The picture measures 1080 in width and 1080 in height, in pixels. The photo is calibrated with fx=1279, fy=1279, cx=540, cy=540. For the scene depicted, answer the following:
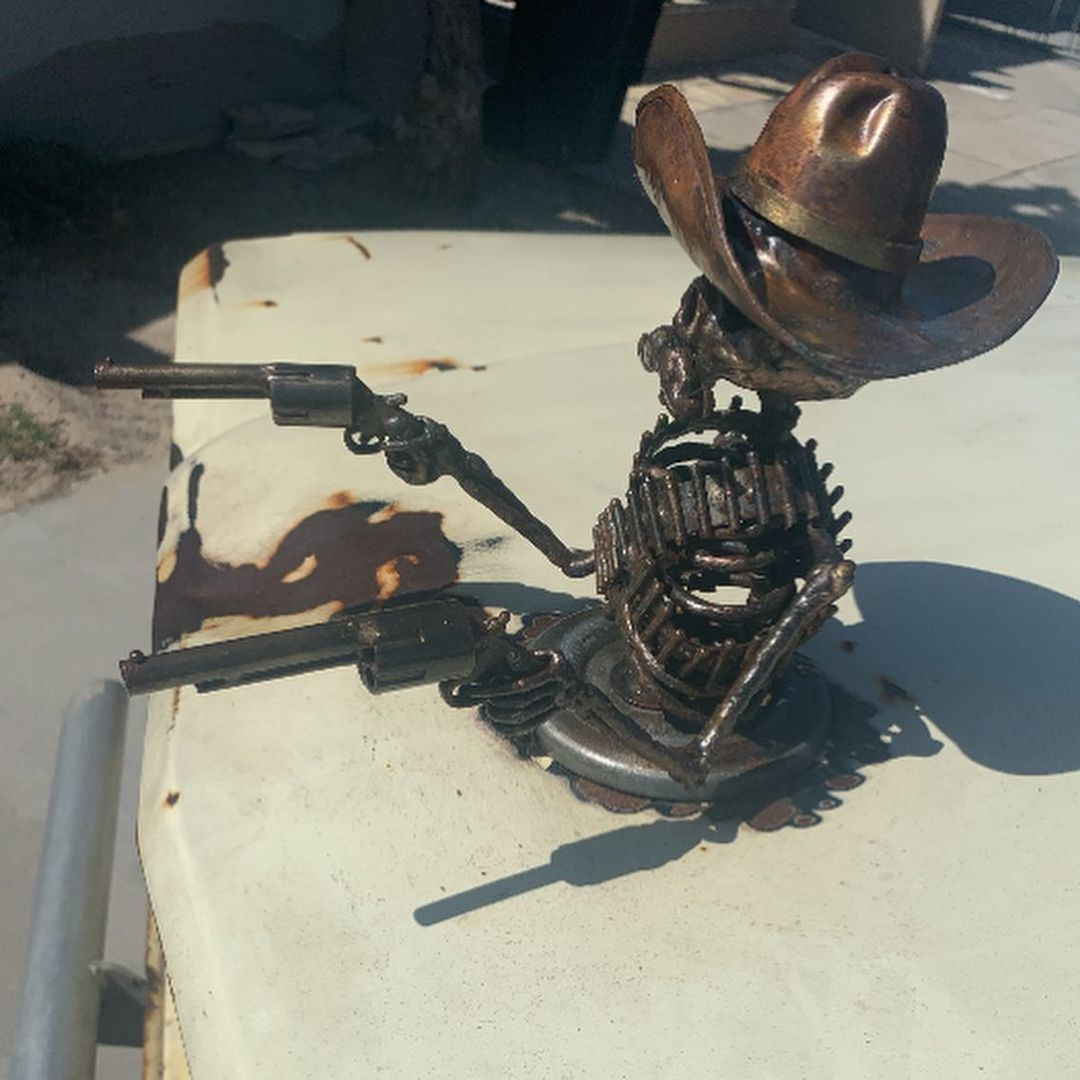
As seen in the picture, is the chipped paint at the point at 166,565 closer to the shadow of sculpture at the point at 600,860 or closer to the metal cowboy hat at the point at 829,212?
the shadow of sculpture at the point at 600,860

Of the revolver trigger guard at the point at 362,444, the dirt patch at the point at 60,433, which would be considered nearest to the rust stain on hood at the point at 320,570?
the revolver trigger guard at the point at 362,444

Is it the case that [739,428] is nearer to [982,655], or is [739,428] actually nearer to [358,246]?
[982,655]

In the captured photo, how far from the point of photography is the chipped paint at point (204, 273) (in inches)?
116

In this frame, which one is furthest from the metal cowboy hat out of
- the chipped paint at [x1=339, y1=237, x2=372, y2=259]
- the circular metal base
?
the chipped paint at [x1=339, y1=237, x2=372, y2=259]

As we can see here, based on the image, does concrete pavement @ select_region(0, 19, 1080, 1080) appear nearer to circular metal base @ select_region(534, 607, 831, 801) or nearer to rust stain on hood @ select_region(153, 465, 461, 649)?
rust stain on hood @ select_region(153, 465, 461, 649)

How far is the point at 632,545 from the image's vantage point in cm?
171

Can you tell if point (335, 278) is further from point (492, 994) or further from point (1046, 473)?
point (492, 994)

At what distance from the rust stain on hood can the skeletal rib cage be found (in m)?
0.51

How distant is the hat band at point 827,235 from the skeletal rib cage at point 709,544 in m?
0.26

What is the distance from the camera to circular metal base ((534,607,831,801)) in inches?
71.9

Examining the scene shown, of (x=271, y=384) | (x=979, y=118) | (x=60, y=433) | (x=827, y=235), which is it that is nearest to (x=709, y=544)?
(x=827, y=235)

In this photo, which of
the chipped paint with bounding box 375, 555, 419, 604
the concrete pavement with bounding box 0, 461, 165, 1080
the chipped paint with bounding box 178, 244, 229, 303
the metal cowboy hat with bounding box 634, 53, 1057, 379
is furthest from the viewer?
the chipped paint with bounding box 178, 244, 229, 303

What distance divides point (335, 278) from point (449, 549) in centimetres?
104

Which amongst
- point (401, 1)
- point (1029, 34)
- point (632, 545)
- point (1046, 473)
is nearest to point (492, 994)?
point (632, 545)
